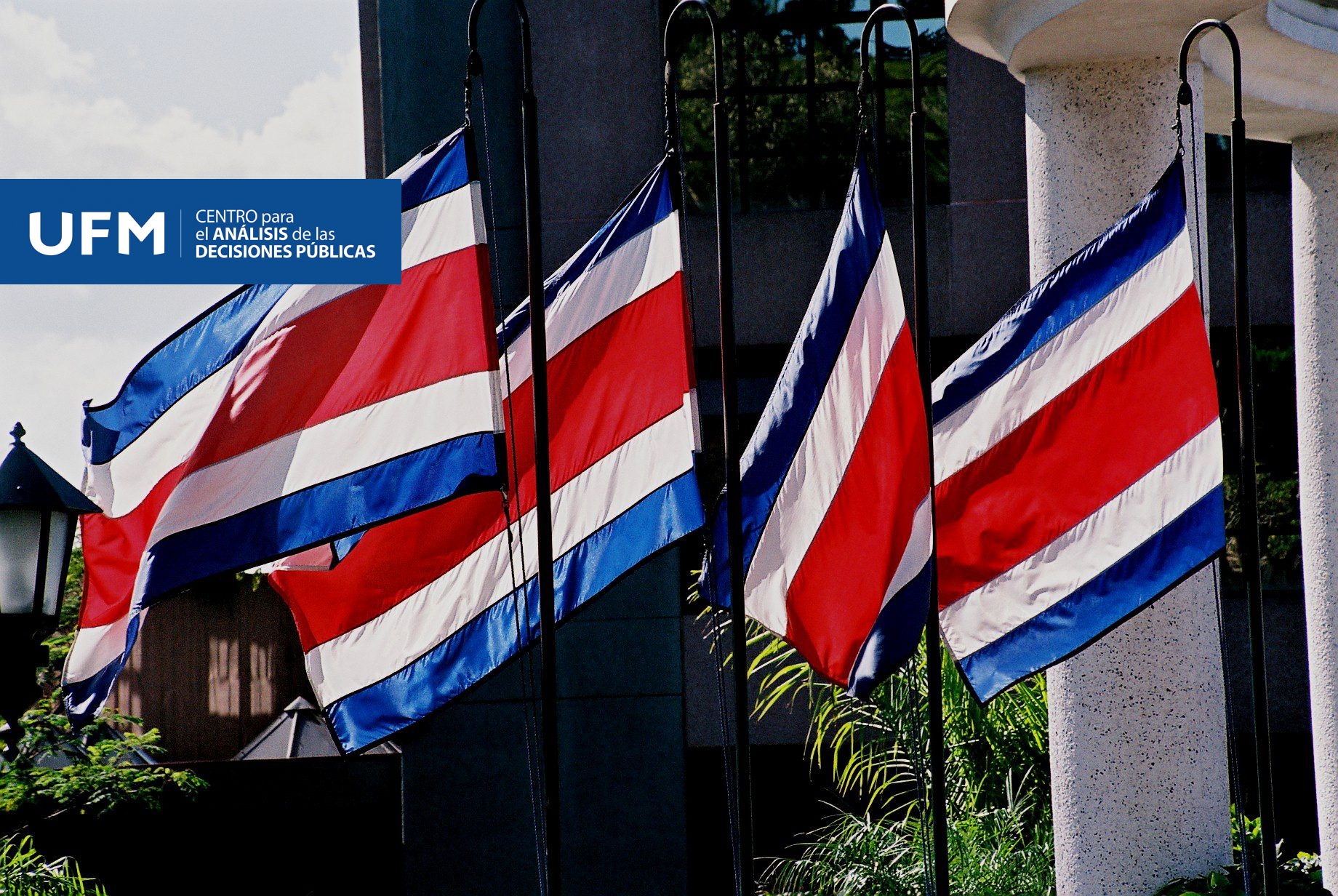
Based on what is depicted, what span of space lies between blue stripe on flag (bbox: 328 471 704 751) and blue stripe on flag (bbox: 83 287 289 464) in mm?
1633

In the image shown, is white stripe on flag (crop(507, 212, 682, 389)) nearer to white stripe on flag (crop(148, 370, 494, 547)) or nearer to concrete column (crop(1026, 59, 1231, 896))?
white stripe on flag (crop(148, 370, 494, 547))

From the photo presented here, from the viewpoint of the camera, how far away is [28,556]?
7.27 metres

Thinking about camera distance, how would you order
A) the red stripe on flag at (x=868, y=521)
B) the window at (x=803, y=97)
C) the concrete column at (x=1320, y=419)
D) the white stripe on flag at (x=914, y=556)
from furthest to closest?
the window at (x=803, y=97) → the concrete column at (x=1320, y=419) → the red stripe on flag at (x=868, y=521) → the white stripe on flag at (x=914, y=556)

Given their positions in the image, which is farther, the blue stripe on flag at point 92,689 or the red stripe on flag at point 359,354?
the blue stripe on flag at point 92,689

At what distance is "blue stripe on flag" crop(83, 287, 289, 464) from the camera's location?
6512 millimetres

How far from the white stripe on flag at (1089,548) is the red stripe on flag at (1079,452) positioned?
0.14 feet

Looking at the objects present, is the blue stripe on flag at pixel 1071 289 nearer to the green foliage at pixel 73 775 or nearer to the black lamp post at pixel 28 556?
the black lamp post at pixel 28 556

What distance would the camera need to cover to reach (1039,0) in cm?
702

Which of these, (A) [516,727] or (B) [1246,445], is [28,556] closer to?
(A) [516,727]

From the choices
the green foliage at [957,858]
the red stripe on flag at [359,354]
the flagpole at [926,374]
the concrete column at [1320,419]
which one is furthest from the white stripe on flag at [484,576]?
the concrete column at [1320,419]

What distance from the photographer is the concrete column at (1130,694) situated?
728cm

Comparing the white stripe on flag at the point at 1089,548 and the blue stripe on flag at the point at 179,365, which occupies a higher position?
the blue stripe on flag at the point at 179,365

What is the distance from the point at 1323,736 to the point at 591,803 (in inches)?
208

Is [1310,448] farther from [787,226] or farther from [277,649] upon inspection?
[277,649]
